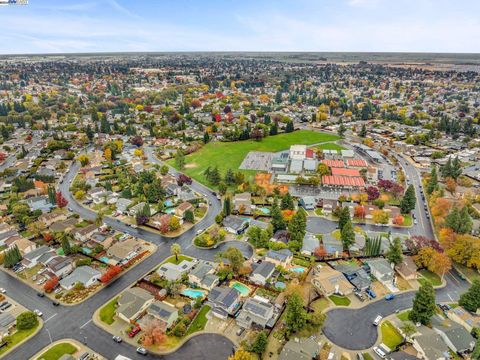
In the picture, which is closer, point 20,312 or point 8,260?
point 20,312

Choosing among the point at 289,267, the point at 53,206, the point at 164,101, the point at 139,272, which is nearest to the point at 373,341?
the point at 289,267

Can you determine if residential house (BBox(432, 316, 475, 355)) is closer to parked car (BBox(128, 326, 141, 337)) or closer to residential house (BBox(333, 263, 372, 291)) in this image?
residential house (BBox(333, 263, 372, 291))

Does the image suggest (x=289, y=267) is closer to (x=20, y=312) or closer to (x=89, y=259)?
(x=89, y=259)

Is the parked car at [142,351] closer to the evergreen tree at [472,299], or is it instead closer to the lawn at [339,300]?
the lawn at [339,300]

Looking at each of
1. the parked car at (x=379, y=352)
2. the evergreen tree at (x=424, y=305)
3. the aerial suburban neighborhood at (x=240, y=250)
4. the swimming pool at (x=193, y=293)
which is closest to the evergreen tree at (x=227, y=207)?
the aerial suburban neighborhood at (x=240, y=250)

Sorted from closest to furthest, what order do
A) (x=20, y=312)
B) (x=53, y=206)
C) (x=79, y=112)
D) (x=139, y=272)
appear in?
1. (x=20, y=312)
2. (x=139, y=272)
3. (x=53, y=206)
4. (x=79, y=112)
